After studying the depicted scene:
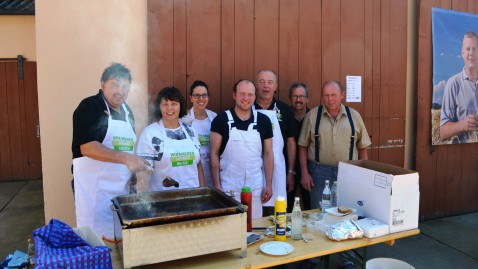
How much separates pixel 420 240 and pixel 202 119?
3154mm

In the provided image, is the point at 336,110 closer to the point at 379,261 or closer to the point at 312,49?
the point at 312,49

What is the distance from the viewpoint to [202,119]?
3414mm

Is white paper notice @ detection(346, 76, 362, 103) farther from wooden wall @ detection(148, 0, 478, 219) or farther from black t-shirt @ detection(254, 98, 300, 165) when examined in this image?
black t-shirt @ detection(254, 98, 300, 165)

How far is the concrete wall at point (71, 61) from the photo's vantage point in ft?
10.8

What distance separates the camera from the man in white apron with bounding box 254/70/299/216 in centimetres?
354

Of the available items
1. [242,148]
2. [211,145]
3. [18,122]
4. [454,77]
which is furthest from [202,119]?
[18,122]

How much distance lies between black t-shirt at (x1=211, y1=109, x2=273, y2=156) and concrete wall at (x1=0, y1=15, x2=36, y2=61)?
5.60 m

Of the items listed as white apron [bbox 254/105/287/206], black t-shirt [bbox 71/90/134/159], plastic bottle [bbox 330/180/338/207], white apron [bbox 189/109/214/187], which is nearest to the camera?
black t-shirt [bbox 71/90/134/159]

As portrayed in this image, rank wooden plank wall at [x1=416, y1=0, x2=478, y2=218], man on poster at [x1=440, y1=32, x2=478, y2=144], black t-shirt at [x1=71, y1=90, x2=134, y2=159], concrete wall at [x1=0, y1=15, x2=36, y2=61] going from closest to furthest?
black t-shirt at [x1=71, y1=90, x2=134, y2=159]
wooden plank wall at [x1=416, y1=0, x2=478, y2=218]
man on poster at [x1=440, y1=32, x2=478, y2=144]
concrete wall at [x1=0, y1=15, x2=36, y2=61]

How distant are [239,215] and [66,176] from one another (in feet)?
7.36

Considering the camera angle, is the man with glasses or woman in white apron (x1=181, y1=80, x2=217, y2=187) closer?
woman in white apron (x1=181, y1=80, x2=217, y2=187)

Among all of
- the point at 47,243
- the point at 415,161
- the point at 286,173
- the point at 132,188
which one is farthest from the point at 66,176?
the point at 415,161

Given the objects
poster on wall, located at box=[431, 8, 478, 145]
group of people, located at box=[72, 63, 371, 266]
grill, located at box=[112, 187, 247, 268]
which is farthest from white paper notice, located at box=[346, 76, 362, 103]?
grill, located at box=[112, 187, 247, 268]

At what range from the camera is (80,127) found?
2.58 metres
